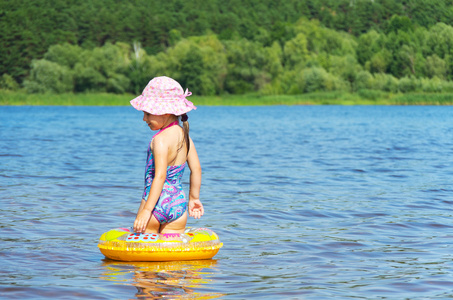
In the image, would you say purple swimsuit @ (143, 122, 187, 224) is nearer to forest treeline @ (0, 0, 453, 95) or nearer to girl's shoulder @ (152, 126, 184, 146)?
girl's shoulder @ (152, 126, 184, 146)

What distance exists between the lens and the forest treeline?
292 ft

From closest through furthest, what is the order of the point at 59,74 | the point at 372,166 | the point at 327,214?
the point at 327,214 < the point at 372,166 < the point at 59,74

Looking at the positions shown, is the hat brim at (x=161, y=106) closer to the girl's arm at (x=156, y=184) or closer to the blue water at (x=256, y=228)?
the girl's arm at (x=156, y=184)

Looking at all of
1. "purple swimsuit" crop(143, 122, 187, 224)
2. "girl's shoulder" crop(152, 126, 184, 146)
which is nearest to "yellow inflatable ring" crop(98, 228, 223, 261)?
"purple swimsuit" crop(143, 122, 187, 224)

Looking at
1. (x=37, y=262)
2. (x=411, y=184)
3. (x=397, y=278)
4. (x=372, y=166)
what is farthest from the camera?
(x=372, y=166)

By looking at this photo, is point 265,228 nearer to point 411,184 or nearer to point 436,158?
point 411,184

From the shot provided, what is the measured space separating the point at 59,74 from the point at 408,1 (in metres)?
84.2

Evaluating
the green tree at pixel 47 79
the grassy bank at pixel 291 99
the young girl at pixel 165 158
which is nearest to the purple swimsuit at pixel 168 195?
the young girl at pixel 165 158

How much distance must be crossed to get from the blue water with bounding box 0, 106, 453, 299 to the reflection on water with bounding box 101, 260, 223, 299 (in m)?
0.01

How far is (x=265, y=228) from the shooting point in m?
8.60

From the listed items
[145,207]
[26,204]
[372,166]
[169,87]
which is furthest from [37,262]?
[372,166]

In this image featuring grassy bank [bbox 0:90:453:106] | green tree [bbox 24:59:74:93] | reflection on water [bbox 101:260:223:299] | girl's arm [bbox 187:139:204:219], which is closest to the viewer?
reflection on water [bbox 101:260:223:299]

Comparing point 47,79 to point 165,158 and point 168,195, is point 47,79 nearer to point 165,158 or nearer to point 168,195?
point 168,195

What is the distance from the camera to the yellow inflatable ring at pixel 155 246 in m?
6.27
